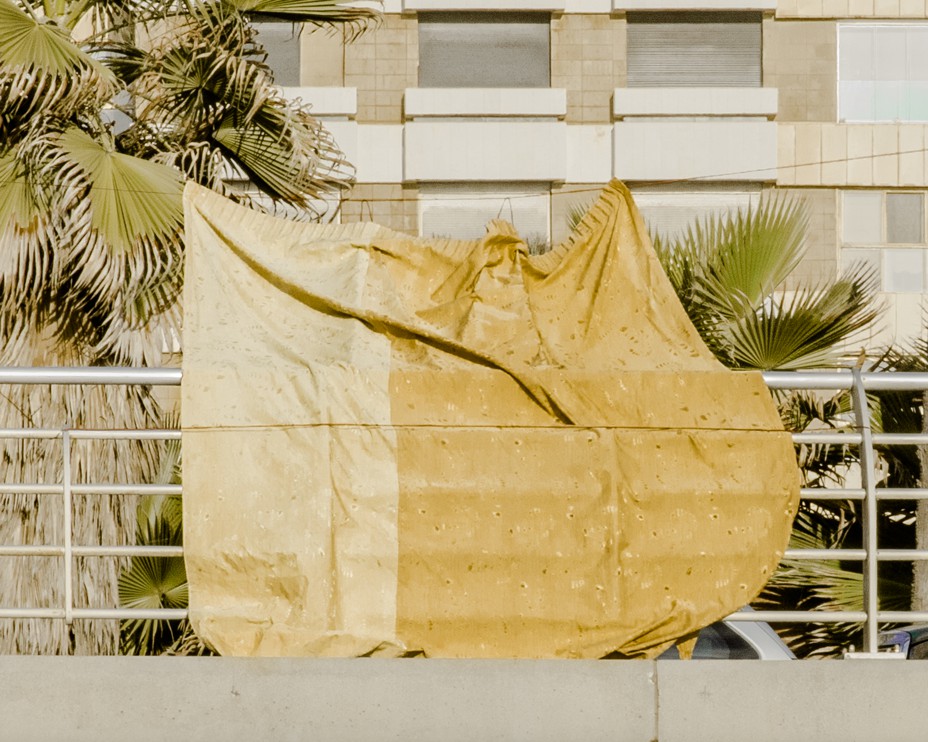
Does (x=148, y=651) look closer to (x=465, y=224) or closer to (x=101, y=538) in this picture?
(x=101, y=538)

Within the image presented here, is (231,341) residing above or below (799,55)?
below

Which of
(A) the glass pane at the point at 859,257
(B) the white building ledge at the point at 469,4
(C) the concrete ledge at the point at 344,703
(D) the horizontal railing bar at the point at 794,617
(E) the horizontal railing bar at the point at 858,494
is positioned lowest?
(C) the concrete ledge at the point at 344,703

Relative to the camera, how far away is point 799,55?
16.8m

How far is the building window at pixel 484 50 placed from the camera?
54.5 feet

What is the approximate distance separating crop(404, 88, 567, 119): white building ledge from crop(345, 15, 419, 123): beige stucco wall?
0.23 m

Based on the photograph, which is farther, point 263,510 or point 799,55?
point 799,55

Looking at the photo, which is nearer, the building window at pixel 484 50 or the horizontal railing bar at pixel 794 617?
the horizontal railing bar at pixel 794 617

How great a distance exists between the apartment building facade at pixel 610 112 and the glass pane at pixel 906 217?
183 millimetres

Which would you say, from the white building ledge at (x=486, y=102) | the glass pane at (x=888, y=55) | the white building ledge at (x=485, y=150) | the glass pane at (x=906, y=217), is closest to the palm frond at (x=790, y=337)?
the white building ledge at (x=485, y=150)

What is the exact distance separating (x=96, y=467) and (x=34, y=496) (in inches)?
20.2

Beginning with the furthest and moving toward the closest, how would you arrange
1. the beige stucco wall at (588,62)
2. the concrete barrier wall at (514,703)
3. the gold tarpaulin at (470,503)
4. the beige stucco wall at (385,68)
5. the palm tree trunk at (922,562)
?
1. the beige stucco wall at (588,62)
2. the beige stucco wall at (385,68)
3. the palm tree trunk at (922,562)
4. the gold tarpaulin at (470,503)
5. the concrete barrier wall at (514,703)

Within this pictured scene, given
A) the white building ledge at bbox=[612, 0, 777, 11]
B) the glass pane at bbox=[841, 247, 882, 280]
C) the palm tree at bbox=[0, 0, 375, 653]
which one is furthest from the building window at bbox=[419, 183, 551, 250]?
the palm tree at bbox=[0, 0, 375, 653]

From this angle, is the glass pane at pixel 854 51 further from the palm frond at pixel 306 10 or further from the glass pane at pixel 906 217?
the palm frond at pixel 306 10

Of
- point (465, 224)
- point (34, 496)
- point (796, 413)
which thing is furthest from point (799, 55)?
point (34, 496)
